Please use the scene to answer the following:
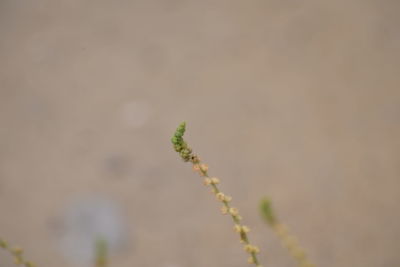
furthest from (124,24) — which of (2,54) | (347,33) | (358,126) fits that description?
(358,126)

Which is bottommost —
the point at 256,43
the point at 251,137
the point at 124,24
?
the point at 251,137

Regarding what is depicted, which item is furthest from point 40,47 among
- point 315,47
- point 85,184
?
point 315,47

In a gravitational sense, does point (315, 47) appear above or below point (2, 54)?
below

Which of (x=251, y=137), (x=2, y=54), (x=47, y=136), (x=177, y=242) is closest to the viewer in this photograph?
(x=177, y=242)

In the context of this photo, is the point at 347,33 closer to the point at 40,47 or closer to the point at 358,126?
the point at 358,126

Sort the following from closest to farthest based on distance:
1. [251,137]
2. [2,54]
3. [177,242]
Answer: [177,242] < [251,137] < [2,54]

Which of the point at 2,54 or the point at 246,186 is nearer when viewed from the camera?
the point at 246,186
